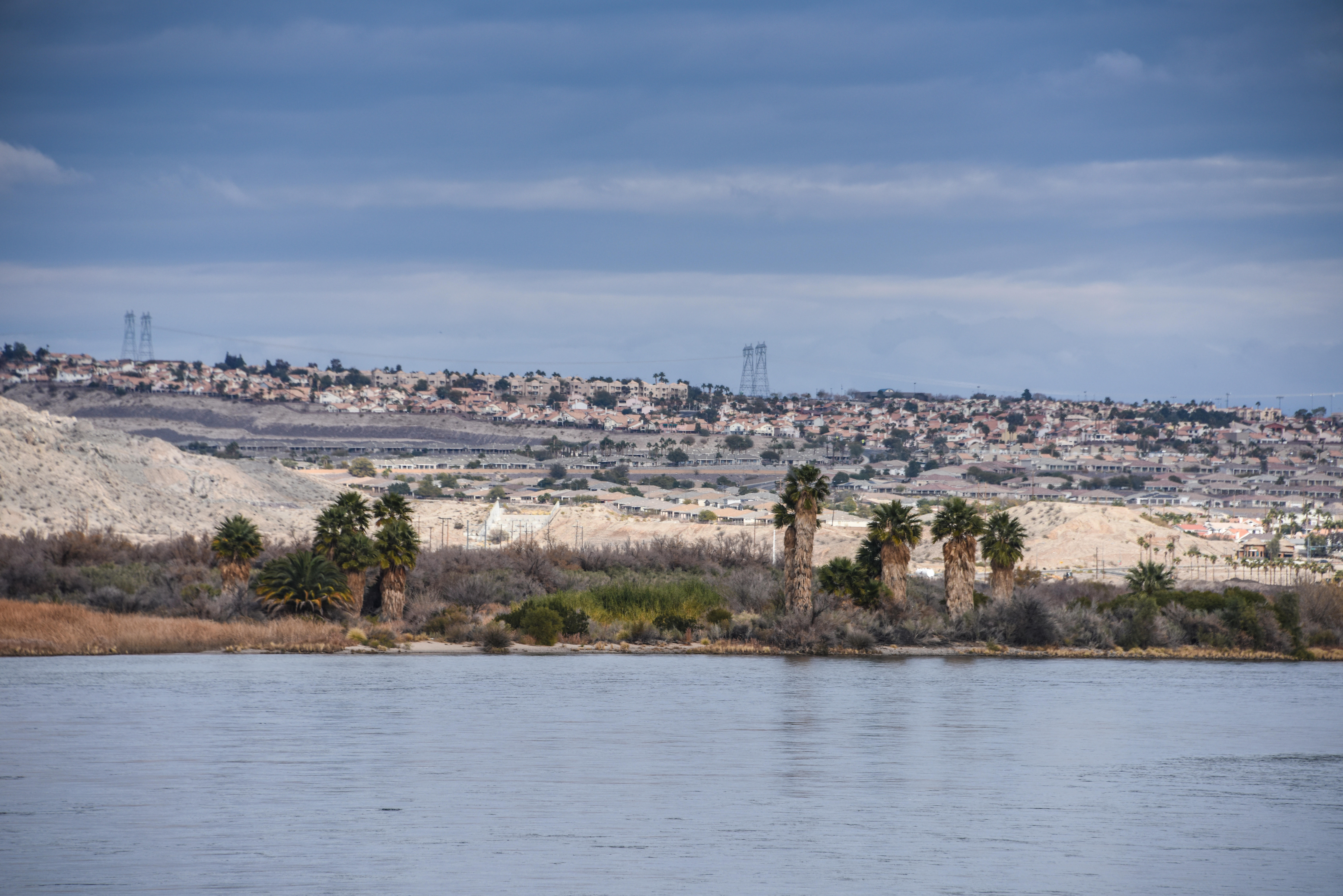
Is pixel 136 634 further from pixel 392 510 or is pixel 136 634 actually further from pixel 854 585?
A: pixel 854 585

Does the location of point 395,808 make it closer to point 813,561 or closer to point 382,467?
point 813,561

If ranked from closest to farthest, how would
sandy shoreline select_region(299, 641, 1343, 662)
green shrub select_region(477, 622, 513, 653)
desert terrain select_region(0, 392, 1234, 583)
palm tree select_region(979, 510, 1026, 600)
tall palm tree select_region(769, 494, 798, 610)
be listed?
sandy shoreline select_region(299, 641, 1343, 662) → green shrub select_region(477, 622, 513, 653) → tall palm tree select_region(769, 494, 798, 610) → palm tree select_region(979, 510, 1026, 600) → desert terrain select_region(0, 392, 1234, 583)

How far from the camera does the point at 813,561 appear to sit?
9131cm

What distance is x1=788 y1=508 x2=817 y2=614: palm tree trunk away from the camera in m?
52.1

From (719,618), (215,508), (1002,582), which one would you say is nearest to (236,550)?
(719,618)

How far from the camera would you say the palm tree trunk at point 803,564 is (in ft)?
171

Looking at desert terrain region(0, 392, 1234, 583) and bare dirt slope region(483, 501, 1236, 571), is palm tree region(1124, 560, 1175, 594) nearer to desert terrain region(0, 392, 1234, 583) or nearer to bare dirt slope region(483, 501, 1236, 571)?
desert terrain region(0, 392, 1234, 583)

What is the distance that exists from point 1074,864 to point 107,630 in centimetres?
3763

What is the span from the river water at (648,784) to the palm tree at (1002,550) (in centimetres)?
1341

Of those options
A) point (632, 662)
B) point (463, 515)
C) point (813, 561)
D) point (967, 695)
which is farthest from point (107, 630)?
point (463, 515)

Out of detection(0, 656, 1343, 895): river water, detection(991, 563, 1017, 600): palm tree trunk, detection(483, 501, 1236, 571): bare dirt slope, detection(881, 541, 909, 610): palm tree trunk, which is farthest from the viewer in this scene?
detection(483, 501, 1236, 571): bare dirt slope

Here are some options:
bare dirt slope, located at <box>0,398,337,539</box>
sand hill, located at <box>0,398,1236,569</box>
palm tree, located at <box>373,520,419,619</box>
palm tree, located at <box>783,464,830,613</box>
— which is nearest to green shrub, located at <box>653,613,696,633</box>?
palm tree, located at <box>783,464,830,613</box>

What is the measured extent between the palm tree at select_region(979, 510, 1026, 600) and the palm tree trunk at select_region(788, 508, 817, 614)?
24.6ft

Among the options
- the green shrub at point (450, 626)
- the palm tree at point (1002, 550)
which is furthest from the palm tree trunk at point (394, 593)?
the palm tree at point (1002, 550)
